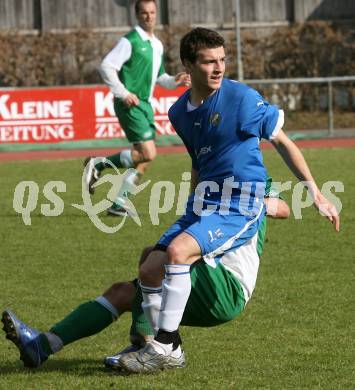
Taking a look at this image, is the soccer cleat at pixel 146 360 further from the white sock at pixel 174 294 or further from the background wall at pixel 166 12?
the background wall at pixel 166 12

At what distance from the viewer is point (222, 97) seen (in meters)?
5.68

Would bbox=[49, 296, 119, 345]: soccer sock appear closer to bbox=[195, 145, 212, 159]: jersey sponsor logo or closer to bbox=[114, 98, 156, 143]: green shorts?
bbox=[195, 145, 212, 159]: jersey sponsor logo

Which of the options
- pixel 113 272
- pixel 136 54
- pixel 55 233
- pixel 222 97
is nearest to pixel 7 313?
pixel 222 97

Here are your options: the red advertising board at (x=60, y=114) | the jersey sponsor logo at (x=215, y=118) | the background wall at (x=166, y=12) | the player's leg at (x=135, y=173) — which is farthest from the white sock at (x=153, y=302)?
the background wall at (x=166, y=12)

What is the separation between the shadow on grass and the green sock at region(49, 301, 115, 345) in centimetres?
18

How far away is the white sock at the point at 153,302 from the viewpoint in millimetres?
5508

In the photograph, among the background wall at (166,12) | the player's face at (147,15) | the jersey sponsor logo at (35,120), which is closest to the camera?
the player's face at (147,15)

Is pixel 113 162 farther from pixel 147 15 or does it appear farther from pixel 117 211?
pixel 147 15

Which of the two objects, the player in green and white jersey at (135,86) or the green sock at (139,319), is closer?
the green sock at (139,319)

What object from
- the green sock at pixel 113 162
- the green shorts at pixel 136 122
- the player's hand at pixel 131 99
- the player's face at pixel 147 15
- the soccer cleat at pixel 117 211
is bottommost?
the soccer cleat at pixel 117 211

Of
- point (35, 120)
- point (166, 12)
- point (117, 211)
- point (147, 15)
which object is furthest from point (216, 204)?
point (166, 12)

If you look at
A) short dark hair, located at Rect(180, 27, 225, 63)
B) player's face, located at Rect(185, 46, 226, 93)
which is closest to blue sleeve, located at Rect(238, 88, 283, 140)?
player's face, located at Rect(185, 46, 226, 93)

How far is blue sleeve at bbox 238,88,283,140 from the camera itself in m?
5.64

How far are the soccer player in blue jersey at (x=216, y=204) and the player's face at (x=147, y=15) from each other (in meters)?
5.95
